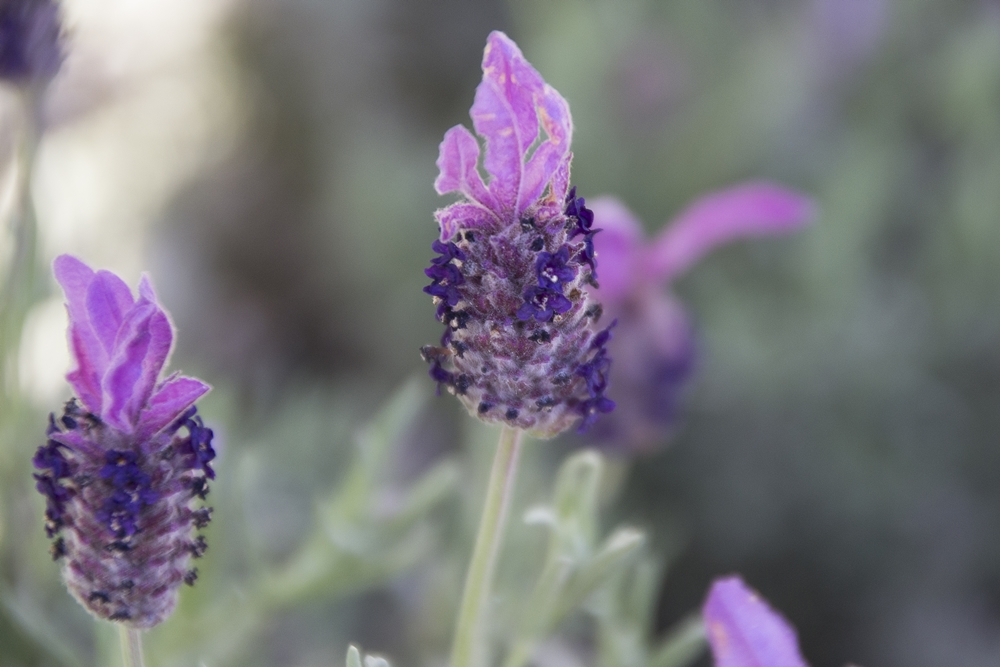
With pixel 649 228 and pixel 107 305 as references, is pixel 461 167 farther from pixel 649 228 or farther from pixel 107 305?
pixel 649 228

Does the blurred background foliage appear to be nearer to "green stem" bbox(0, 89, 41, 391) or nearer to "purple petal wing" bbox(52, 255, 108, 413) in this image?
"green stem" bbox(0, 89, 41, 391)

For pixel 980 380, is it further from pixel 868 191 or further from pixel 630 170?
pixel 630 170

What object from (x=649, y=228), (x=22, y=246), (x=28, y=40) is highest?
(x=649, y=228)

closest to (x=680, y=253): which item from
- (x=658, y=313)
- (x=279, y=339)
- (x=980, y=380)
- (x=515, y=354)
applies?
(x=658, y=313)

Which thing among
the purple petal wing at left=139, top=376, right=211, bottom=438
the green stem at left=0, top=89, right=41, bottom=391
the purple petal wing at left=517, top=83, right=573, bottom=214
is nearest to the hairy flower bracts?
the purple petal wing at left=517, top=83, right=573, bottom=214

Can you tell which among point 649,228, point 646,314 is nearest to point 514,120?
point 646,314

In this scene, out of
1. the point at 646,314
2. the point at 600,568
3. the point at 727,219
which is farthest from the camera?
the point at 646,314

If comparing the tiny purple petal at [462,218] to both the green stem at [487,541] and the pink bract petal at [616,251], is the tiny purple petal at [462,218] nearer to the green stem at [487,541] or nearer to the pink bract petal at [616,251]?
the green stem at [487,541]
